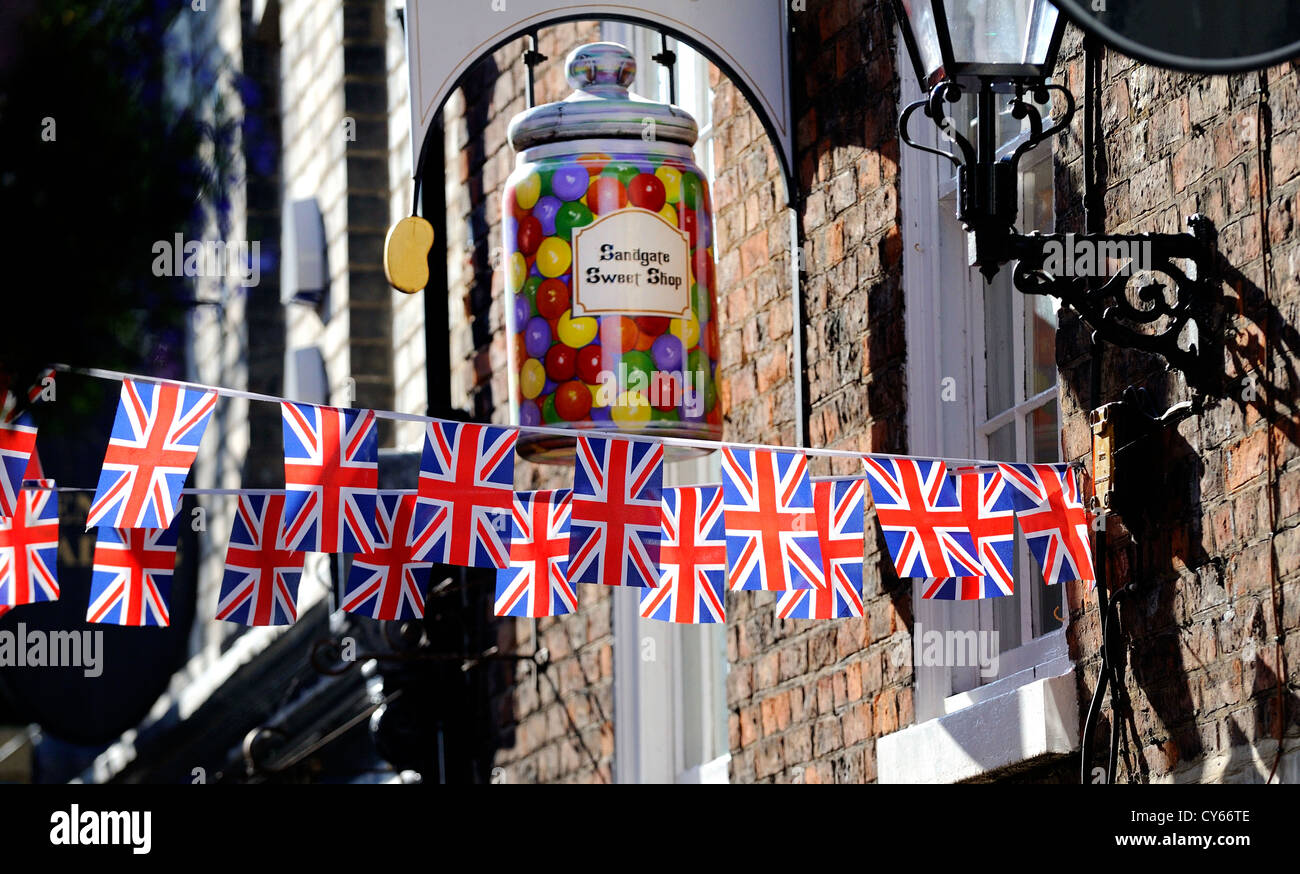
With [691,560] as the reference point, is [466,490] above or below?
above

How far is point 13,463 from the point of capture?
17.0 feet

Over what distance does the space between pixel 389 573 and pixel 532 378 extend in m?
0.80

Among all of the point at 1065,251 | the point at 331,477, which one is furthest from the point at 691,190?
the point at 1065,251

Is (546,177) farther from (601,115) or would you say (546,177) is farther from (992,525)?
(992,525)

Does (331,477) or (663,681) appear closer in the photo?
(331,477)

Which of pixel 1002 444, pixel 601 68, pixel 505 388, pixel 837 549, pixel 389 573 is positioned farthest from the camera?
pixel 505 388

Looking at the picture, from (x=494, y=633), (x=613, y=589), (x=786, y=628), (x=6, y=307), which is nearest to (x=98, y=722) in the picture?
(x=494, y=633)

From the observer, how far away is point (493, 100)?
902 centimetres

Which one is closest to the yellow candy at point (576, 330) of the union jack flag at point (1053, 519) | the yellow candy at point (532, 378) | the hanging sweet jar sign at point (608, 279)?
the hanging sweet jar sign at point (608, 279)

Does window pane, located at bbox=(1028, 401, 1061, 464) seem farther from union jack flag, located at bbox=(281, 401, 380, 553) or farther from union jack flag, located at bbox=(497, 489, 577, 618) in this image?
union jack flag, located at bbox=(281, 401, 380, 553)

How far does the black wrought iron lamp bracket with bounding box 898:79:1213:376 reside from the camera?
4.52m

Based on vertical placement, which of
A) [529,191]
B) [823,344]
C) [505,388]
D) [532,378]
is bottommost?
[532,378]
